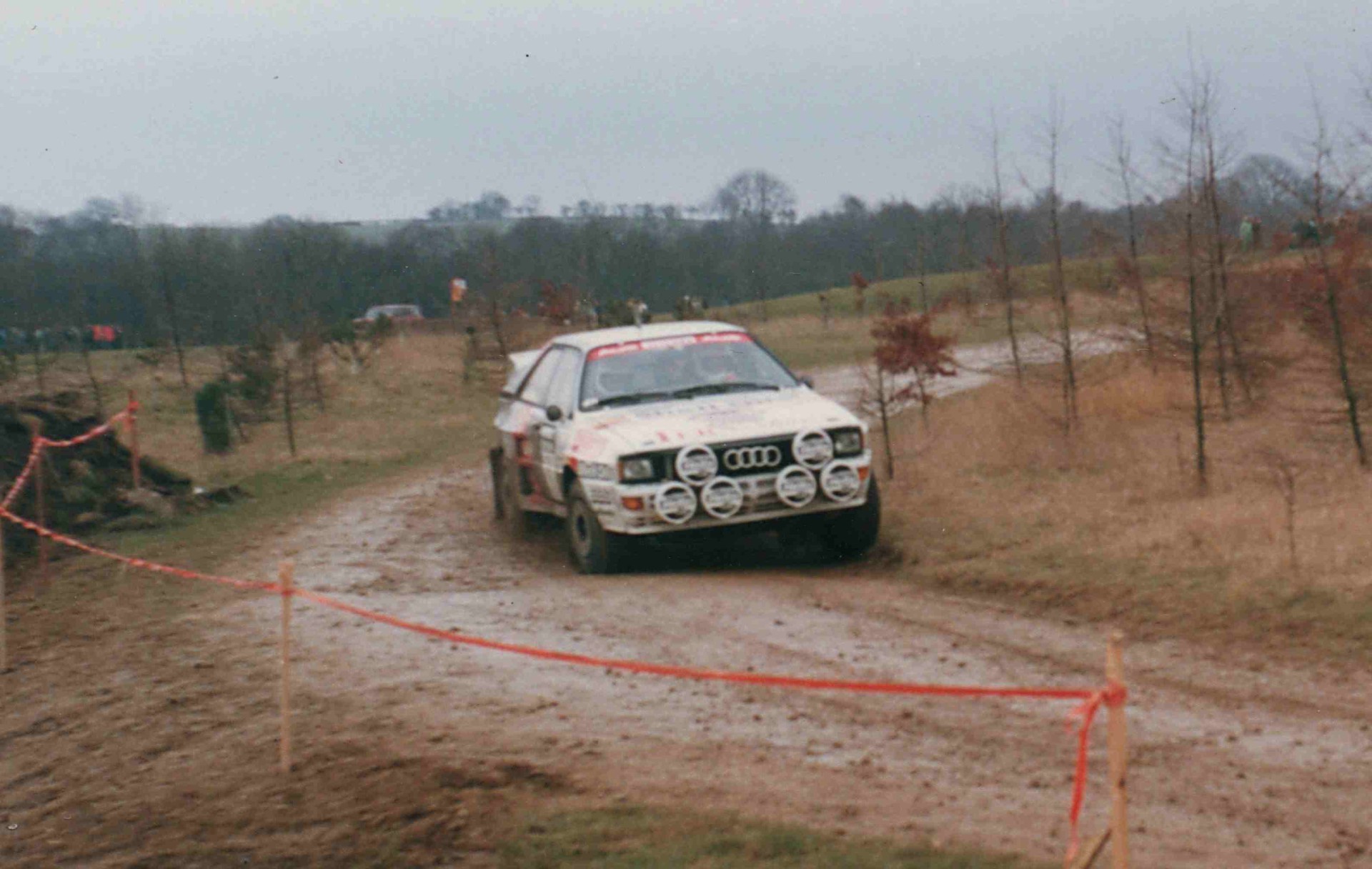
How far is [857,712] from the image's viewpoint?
6.71 meters

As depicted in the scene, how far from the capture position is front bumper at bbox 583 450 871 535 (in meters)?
10.1

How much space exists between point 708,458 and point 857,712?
11.8 ft

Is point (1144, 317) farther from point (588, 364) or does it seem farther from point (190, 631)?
point (190, 631)

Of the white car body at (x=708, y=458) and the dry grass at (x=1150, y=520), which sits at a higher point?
the white car body at (x=708, y=458)

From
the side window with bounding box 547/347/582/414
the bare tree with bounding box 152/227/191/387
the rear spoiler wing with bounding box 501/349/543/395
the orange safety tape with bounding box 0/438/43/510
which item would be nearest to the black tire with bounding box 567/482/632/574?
the side window with bounding box 547/347/582/414

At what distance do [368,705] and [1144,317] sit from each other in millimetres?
14116

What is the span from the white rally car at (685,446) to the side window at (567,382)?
17mm

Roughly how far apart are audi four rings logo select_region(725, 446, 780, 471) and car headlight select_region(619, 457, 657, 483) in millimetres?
515

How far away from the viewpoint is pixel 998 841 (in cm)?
488

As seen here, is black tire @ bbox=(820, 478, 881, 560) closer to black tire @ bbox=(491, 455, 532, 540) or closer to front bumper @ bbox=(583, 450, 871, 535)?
front bumper @ bbox=(583, 450, 871, 535)

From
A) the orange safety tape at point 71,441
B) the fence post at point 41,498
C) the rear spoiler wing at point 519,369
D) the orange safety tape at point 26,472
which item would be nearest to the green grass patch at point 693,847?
the rear spoiler wing at point 519,369

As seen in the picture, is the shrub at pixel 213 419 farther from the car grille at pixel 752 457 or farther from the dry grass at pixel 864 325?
the car grille at pixel 752 457

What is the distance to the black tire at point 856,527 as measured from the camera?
10.8 m

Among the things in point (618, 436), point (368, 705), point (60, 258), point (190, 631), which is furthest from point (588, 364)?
point (60, 258)
